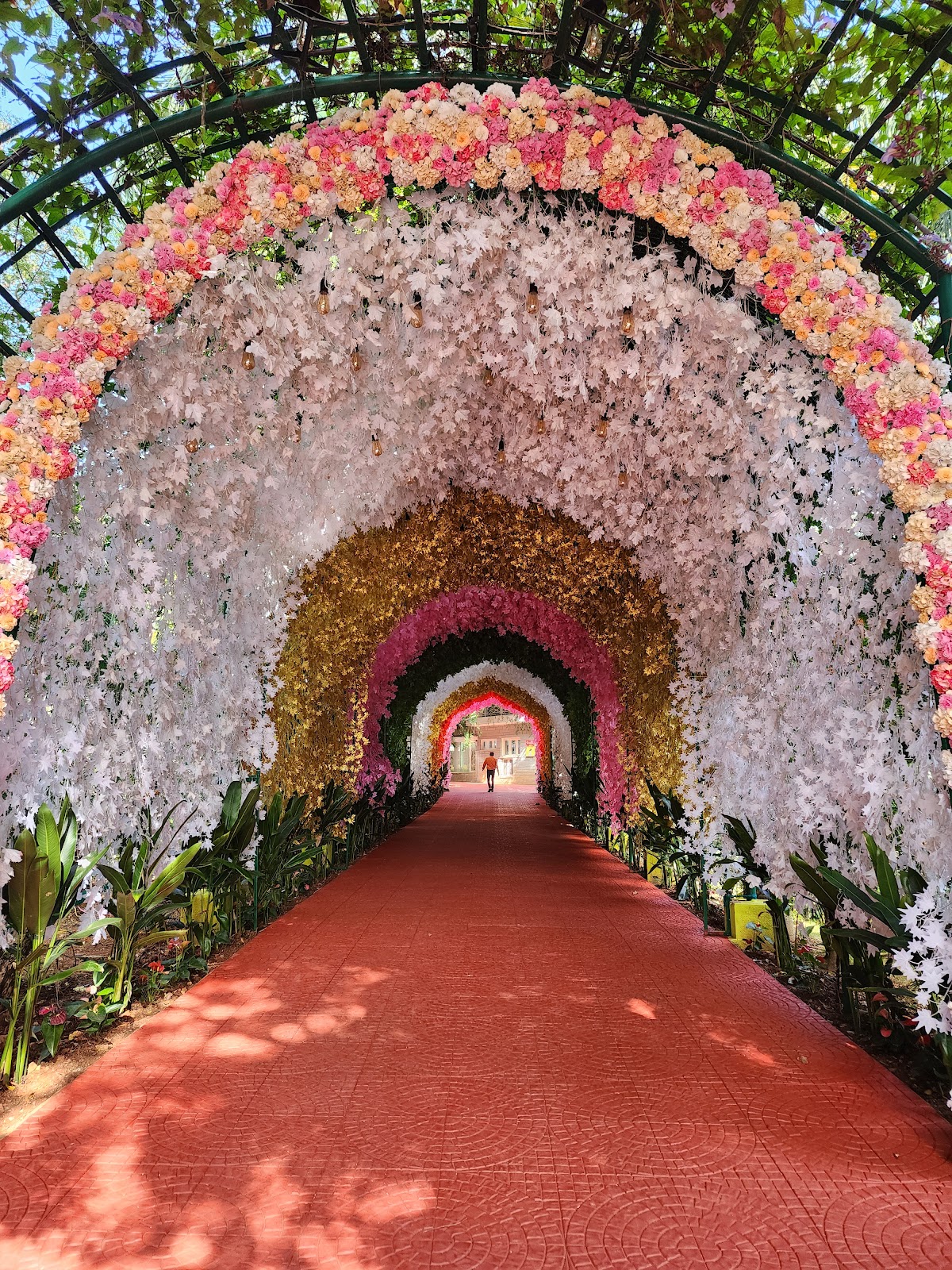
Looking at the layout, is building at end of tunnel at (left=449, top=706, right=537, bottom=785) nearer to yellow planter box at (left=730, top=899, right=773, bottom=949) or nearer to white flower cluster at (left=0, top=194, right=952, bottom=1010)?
yellow planter box at (left=730, top=899, right=773, bottom=949)

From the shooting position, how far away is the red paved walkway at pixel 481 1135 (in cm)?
200

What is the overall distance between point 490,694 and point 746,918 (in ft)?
60.2

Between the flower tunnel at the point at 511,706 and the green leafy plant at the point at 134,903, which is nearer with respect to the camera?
the green leafy plant at the point at 134,903

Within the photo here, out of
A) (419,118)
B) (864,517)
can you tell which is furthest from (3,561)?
(864,517)

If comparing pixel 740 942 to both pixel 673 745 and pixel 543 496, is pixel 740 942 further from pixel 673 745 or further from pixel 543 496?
pixel 543 496

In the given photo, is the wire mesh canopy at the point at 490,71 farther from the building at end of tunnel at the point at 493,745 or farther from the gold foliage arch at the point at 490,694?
the building at end of tunnel at the point at 493,745

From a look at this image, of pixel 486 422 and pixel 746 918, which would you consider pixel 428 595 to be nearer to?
pixel 486 422

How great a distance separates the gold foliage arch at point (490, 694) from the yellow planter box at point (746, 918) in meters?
14.8

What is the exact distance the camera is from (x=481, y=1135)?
2.52 metres

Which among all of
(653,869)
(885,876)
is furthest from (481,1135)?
(653,869)

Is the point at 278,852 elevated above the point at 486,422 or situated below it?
below

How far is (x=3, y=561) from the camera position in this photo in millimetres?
2838

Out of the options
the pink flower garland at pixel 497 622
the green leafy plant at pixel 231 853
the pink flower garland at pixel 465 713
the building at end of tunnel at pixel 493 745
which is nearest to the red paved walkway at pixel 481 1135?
the green leafy plant at pixel 231 853

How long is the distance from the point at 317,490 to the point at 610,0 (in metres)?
3.49
